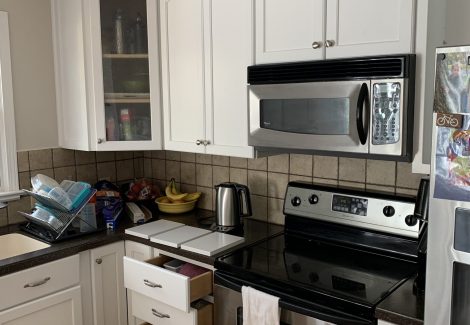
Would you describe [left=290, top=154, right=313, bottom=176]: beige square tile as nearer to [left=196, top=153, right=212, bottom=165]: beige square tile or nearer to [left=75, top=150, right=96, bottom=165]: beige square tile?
[left=196, top=153, right=212, bottom=165]: beige square tile

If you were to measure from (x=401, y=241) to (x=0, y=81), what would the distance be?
210 cm

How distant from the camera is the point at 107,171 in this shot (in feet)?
9.30

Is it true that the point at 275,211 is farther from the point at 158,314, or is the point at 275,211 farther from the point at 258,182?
the point at 158,314

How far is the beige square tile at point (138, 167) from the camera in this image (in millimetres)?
3008

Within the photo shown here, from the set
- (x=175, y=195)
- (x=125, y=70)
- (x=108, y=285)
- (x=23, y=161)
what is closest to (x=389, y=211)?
(x=175, y=195)

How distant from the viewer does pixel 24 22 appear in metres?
2.41

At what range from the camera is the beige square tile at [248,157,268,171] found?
2.36 metres

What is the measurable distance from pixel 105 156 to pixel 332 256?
1598 mm

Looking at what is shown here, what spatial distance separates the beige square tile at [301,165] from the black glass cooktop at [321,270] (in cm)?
35

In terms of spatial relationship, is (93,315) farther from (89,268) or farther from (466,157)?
(466,157)

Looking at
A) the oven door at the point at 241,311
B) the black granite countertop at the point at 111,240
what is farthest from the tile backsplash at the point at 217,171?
the oven door at the point at 241,311

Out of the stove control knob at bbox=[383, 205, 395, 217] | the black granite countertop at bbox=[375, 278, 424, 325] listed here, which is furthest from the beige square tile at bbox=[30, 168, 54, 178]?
the black granite countertop at bbox=[375, 278, 424, 325]

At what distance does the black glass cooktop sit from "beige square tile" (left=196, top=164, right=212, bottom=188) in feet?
2.23

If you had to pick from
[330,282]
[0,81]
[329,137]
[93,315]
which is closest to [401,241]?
[330,282]
